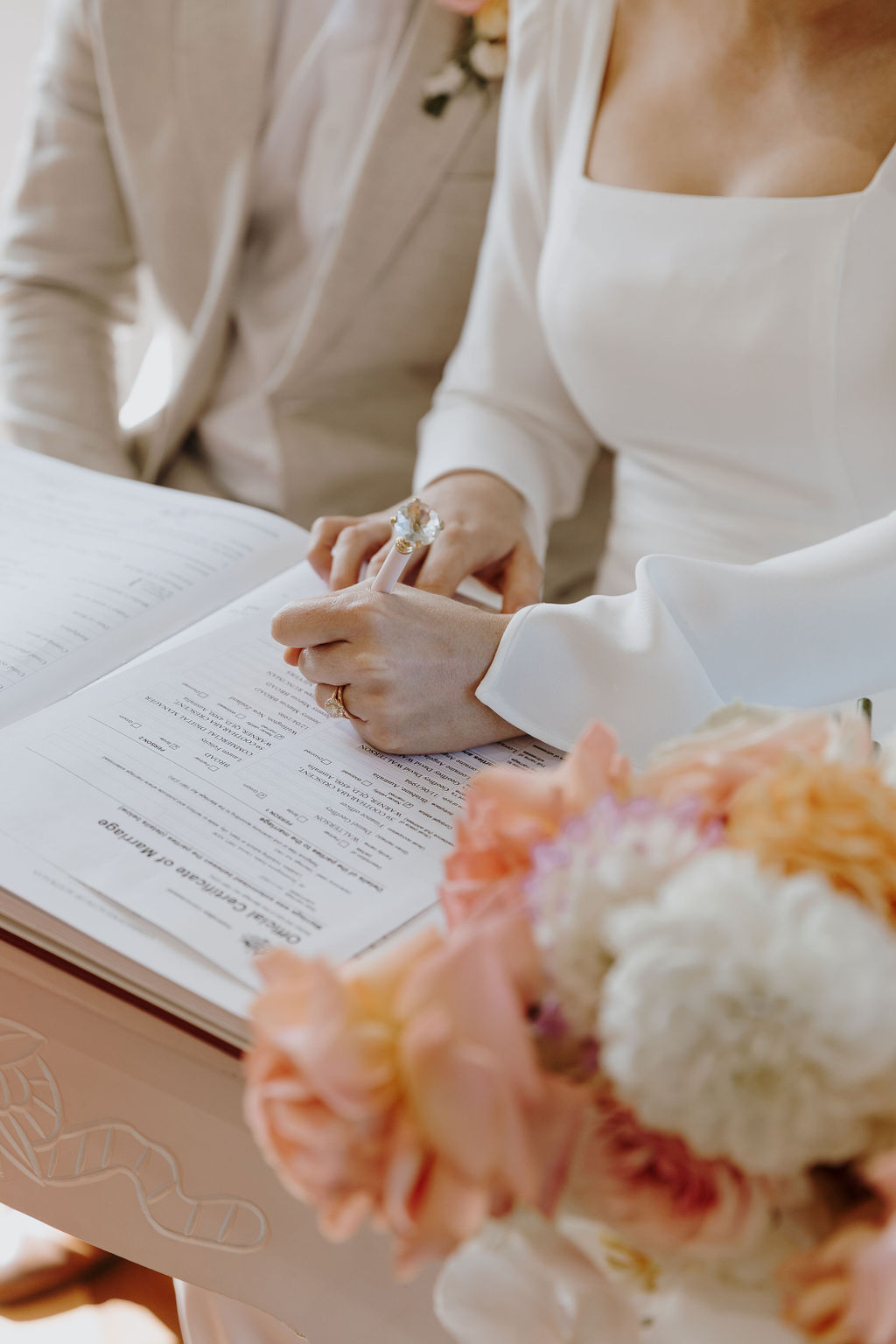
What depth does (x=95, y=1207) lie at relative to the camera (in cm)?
56

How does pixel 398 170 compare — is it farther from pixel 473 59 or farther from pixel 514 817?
pixel 514 817

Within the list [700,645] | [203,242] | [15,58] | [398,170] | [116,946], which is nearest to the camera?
[116,946]

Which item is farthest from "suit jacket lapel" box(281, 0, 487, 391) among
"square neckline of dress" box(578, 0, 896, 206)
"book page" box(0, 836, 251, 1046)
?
"book page" box(0, 836, 251, 1046)

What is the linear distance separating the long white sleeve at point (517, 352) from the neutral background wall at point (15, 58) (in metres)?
1.48

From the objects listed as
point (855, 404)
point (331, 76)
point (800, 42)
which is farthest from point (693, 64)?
point (331, 76)

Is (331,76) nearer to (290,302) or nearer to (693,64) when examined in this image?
(290,302)

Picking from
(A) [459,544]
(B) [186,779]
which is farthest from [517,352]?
(B) [186,779]

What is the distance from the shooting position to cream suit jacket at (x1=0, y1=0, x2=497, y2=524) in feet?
Answer: 3.98

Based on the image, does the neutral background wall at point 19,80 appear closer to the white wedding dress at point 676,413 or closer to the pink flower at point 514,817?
the white wedding dress at point 676,413

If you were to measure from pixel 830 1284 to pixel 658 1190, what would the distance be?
0.04m

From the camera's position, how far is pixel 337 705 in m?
0.69

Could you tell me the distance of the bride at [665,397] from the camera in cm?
→ 69

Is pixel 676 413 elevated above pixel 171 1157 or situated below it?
above

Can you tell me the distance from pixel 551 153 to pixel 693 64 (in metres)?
0.16
